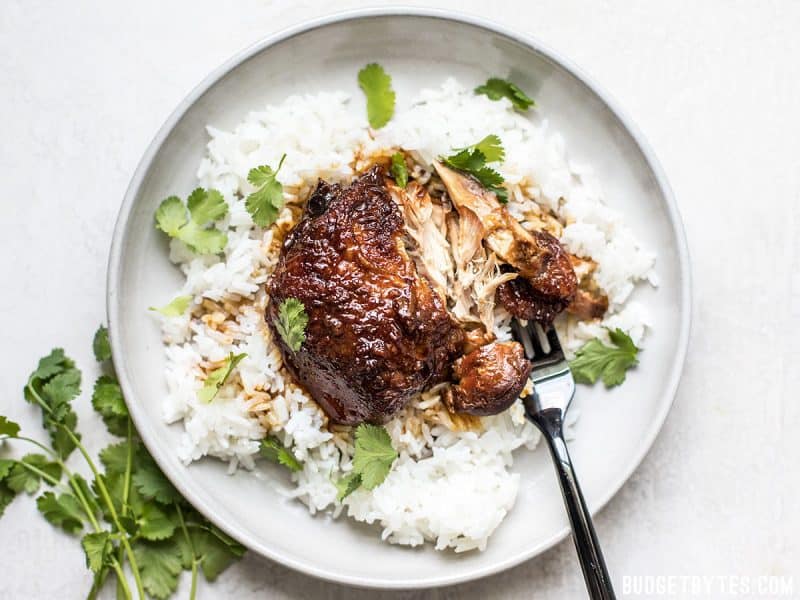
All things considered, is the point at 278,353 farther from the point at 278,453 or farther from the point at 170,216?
the point at 170,216

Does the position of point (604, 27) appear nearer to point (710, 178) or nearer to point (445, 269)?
point (710, 178)

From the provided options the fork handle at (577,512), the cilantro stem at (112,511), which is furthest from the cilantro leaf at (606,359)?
the cilantro stem at (112,511)

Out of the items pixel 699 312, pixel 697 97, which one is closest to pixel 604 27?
pixel 697 97

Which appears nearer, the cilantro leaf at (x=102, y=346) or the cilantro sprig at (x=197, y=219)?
the cilantro sprig at (x=197, y=219)

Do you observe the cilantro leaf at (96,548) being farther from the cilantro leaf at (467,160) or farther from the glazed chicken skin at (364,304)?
the cilantro leaf at (467,160)

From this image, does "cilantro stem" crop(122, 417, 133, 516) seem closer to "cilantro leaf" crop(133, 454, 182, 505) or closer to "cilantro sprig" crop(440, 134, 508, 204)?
"cilantro leaf" crop(133, 454, 182, 505)

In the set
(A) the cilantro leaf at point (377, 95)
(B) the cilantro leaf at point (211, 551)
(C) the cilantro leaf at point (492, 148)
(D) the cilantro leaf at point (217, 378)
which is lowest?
(B) the cilantro leaf at point (211, 551)

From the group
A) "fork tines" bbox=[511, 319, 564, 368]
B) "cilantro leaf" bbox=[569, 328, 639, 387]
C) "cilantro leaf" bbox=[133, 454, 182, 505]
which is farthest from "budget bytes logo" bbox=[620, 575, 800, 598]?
"cilantro leaf" bbox=[133, 454, 182, 505]
